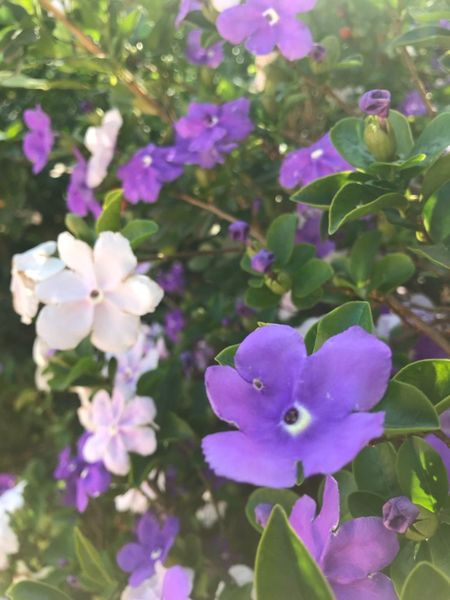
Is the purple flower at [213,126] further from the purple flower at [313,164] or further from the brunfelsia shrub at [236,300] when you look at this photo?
the purple flower at [313,164]

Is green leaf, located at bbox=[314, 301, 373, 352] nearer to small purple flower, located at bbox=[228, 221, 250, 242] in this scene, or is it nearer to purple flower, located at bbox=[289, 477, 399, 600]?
purple flower, located at bbox=[289, 477, 399, 600]

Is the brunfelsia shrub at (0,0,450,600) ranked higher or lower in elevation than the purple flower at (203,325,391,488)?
lower

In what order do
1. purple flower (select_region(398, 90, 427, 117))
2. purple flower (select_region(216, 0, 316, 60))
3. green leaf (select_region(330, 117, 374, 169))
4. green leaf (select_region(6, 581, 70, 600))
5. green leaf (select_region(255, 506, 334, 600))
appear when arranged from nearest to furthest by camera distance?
1. green leaf (select_region(255, 506, 334, 600))
2. green leaf (select_region(6, 581, 70, 600))
3. green leaf (select_region(330, 117, 374, 169))
4. purple flower (select_region(216, 0, 316, 60))
5. purple flower (select_region(398, 90, 427, 117))

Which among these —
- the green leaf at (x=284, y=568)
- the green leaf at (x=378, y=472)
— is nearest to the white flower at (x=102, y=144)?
the green leaf at (x=378, y=472)

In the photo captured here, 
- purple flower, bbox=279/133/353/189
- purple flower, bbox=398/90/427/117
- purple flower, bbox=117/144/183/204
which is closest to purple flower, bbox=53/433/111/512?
purple flower, bbox=117/144/183/204

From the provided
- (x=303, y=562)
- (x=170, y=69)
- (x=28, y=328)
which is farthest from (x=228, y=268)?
(x=28, y=328)

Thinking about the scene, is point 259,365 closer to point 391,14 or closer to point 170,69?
point 391,14
